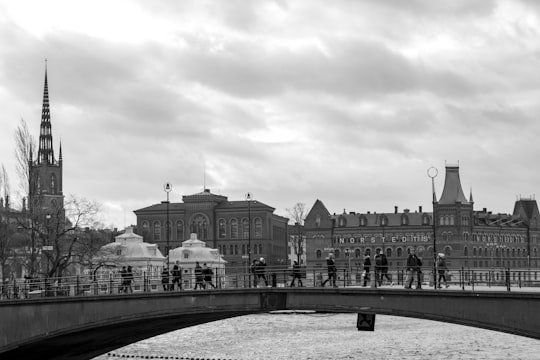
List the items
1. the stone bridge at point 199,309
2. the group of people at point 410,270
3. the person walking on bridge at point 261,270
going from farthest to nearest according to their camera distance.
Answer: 1. the person walking on bridge at point 261,270
2. the group of people at point 410,270
3. the stone bridge at point 199,309

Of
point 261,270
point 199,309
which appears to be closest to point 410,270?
point 261,270

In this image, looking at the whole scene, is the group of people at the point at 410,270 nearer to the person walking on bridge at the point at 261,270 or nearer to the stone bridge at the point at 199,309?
the stone bridge at the point at 199,309

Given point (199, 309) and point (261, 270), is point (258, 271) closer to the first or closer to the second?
point (261, 270)

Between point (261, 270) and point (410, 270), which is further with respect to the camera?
point (261, 270)

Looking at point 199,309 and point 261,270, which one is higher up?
point 261,270

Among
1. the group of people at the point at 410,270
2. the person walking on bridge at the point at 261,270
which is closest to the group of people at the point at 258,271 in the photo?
the person walking on bridge at the point at 261,270

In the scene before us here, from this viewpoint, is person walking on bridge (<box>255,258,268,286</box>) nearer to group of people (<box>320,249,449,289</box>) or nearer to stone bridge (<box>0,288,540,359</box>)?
stone bridge (<box>0,288,540,359</box>)

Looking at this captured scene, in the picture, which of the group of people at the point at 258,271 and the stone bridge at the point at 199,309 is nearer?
the stone bridge at the point at 199,309

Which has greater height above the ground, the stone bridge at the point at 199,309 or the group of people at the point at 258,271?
the group of people at the point at 258,271

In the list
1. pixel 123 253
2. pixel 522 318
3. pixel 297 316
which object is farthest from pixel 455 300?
pixel 123 253

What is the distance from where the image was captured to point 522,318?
3875cm

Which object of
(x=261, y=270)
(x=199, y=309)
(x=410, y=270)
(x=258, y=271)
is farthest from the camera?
(x=261, y=270)

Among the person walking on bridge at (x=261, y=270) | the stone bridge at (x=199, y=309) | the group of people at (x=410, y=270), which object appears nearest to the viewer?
the stone bridge at (x=199, y=309)

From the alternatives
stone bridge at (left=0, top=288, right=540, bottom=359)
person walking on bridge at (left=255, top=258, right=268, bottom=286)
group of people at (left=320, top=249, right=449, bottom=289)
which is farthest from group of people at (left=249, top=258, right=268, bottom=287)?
group of people at (left=320, top=249, right=449, bottom=289)
